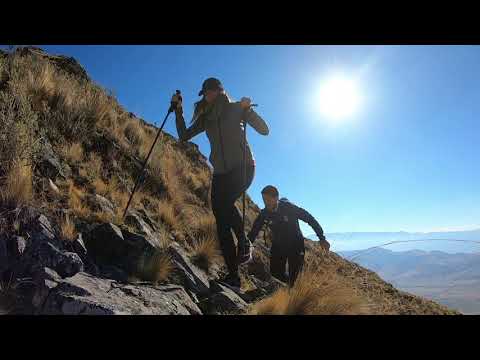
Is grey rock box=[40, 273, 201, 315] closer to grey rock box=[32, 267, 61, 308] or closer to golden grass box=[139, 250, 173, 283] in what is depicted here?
grey rock box=[32, 267, 61, 308]

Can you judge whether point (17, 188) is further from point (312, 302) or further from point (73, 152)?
point (312, 302)

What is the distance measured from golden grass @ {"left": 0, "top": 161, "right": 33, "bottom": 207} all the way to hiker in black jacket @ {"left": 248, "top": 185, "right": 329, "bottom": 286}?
2929 millimetres

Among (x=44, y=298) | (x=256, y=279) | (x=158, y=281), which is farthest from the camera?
(x=256, y=279)

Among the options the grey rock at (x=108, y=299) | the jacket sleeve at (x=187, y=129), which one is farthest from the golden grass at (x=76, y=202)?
the jacket sleeve at (x=187, y=129)

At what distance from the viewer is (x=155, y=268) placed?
160 inches

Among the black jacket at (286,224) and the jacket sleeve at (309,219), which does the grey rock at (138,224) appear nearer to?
the black jacket at (286,224)

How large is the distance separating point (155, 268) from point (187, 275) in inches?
21.4

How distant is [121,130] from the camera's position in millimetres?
8375
